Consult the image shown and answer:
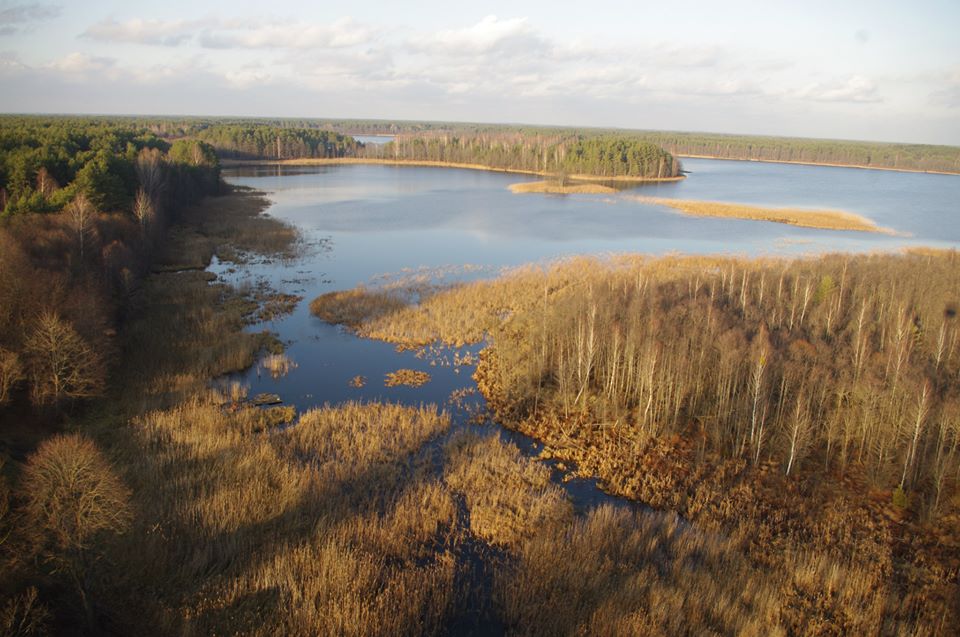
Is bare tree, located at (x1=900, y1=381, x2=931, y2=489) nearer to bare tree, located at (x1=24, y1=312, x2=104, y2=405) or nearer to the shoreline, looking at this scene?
bare tree, located at (x1=24, y1=312, x2=104, y2=405)

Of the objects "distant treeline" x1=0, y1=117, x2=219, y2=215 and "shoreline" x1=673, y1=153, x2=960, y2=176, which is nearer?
"distant treeline" x1=0, y1=117, x2=219, y2=215

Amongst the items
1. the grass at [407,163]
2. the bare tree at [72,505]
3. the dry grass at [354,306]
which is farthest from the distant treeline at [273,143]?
the bare tree at [72,505]

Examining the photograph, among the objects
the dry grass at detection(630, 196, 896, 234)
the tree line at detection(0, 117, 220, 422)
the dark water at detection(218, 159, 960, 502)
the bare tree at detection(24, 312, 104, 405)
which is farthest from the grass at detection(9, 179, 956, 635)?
the dry grass at detection(630, 196, 896, 234)

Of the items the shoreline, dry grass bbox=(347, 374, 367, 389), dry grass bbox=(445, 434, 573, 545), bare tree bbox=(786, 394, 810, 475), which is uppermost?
the shoreline

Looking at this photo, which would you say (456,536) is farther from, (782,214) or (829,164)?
(829,164)

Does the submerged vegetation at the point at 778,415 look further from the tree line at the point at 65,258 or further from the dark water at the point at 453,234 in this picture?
the tree line at the point at 65,258

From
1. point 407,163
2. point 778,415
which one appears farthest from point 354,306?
point 407,163

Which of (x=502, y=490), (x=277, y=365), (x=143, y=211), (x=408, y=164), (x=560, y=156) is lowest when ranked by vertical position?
(x=502, y=490)
